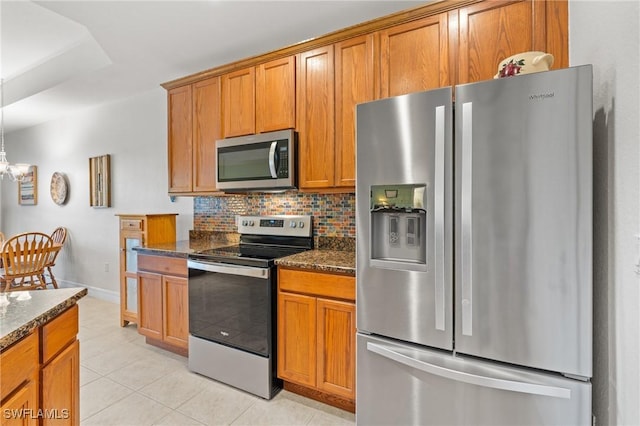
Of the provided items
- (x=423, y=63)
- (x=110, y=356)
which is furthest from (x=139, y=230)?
(x=423, y=63)

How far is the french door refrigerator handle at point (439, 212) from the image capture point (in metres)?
1.33

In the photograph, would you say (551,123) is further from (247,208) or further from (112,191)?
(112,191)

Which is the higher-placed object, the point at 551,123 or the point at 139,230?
the point at 551,123

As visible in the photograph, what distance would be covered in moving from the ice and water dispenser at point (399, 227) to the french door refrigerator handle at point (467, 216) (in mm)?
165

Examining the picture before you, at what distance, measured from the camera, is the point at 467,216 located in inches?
50.4

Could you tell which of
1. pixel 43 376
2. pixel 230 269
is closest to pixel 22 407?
pixel 43 376

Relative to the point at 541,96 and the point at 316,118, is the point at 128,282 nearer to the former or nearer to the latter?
the point at 316,118

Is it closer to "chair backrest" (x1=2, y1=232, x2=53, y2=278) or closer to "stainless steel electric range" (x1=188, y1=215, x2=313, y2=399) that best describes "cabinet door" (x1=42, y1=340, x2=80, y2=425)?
"stainless steel electric range" (x1=188, y1=215, x2=313, y2=399)

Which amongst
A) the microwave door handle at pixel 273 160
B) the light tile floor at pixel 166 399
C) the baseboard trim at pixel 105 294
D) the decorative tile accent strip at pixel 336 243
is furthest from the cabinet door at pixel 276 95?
the baseboard trim at pixel 105 294

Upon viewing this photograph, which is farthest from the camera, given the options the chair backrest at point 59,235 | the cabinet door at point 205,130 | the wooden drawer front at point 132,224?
the chair backrest at point 59,235

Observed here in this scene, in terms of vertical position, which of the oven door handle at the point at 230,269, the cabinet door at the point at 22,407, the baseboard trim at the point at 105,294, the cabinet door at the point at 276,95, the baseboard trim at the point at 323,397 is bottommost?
the baseboard trim at the point at 323,397

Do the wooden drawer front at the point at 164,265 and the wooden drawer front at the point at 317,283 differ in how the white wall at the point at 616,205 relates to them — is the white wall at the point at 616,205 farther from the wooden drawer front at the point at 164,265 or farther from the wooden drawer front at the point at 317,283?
the wooden drawer front at the point at 164,265

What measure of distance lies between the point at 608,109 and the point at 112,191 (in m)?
4.77

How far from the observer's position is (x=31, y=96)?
3.73 meters
